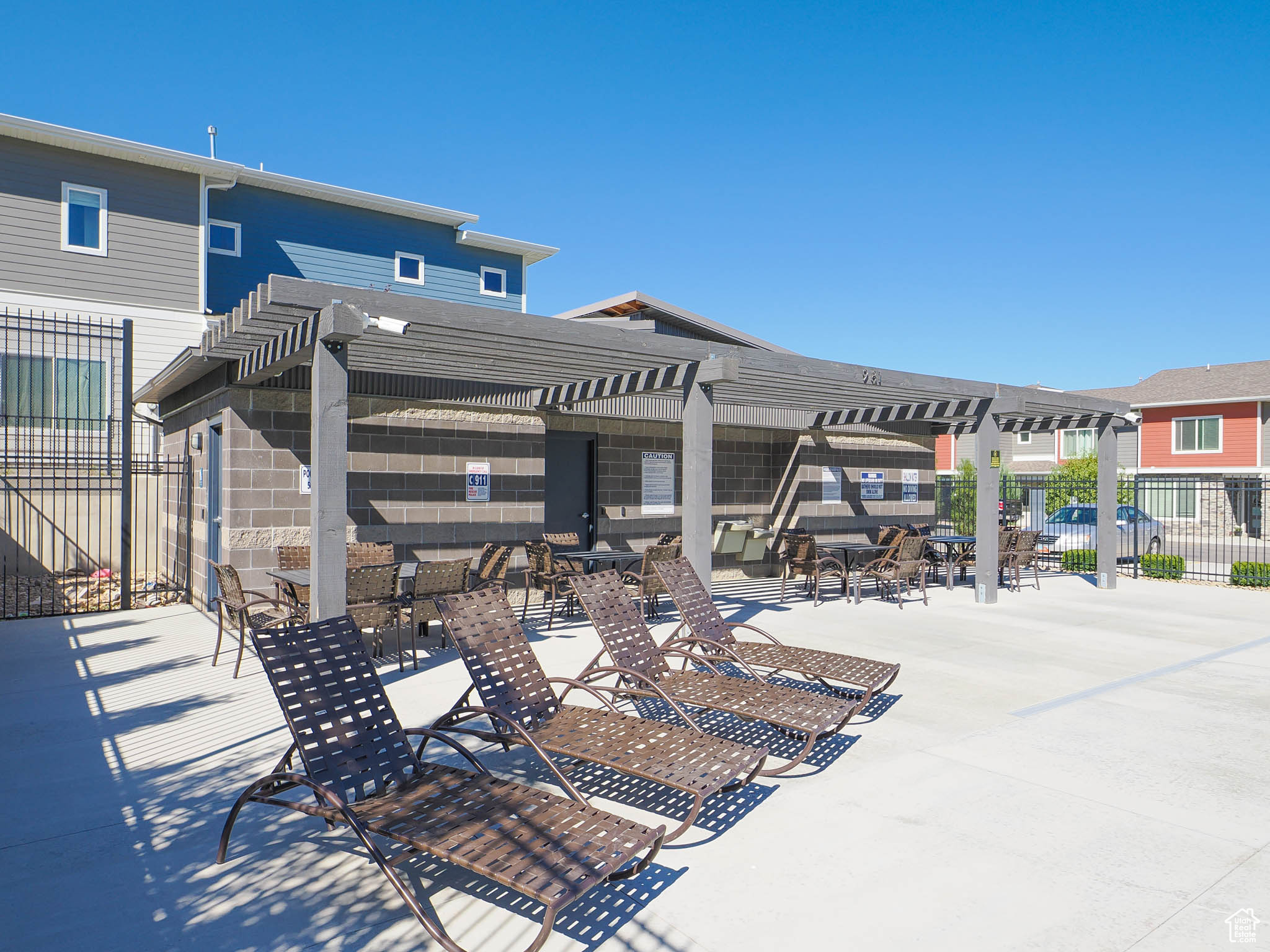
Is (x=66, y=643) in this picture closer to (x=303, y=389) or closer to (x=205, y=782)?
(x=303, y=389)

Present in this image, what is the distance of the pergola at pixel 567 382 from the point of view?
567cm

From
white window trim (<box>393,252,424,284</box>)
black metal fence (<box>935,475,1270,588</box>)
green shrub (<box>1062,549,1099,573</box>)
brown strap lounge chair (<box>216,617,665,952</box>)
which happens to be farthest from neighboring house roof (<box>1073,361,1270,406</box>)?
brown strap lounge chair (<box>216,617,665,952</box>)

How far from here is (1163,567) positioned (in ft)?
46.8

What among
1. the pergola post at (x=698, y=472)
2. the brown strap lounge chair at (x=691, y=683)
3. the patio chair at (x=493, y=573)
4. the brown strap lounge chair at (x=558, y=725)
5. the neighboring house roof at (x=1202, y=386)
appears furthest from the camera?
the neighboring house roof at (x=1202, y=386)

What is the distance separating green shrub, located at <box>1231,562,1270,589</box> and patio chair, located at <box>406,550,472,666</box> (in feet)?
42.4

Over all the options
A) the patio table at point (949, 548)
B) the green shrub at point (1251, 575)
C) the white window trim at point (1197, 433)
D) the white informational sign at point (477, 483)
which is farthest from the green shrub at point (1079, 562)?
the white window trim at point (1197, 433)

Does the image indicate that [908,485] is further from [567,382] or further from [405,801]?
[405,801]

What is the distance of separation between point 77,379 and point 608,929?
42.7 ft

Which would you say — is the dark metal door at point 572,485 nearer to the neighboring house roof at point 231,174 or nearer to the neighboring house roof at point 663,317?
the neighboring house roof at point 663,317

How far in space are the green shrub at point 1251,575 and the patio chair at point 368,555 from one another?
529 inches

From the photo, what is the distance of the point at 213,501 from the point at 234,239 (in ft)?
30.1

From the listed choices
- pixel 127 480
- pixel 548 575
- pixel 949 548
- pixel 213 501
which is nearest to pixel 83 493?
pixel 127 480

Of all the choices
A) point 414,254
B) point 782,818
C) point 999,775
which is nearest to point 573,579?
point 782,818

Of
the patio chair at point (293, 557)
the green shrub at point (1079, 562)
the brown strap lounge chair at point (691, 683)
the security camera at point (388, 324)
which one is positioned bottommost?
the green shrub at point (1079, 562)
